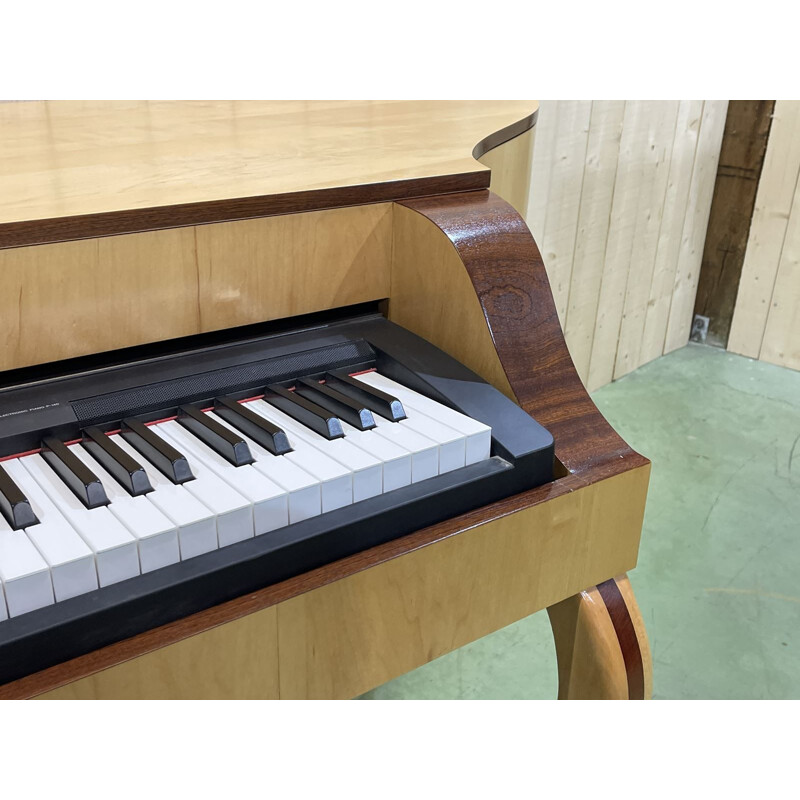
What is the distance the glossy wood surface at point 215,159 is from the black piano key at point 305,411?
193 mm

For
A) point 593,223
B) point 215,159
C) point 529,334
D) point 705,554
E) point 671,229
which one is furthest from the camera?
point 671,229

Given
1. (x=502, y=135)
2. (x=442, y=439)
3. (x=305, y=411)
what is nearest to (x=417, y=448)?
(x=442, y=439)

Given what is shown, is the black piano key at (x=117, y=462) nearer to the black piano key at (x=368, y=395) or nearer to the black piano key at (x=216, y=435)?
the black piano key at (x=216, y=435)

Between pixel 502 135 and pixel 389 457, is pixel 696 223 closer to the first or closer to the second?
pixel 502 135

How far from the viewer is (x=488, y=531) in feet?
2.92

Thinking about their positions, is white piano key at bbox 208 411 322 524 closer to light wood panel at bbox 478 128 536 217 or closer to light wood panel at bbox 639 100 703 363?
light wood panel at bbox 478 128 536 217

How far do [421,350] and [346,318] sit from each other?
127 millimetres

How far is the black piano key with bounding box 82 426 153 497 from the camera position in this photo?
0.78m

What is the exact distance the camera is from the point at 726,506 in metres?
2.49

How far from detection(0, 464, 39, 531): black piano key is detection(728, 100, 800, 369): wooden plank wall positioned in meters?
3.11

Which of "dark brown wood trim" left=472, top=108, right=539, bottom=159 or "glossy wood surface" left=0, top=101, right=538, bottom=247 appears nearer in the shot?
"glossy wood surface" left=0, top=101, right=538, bottom=247

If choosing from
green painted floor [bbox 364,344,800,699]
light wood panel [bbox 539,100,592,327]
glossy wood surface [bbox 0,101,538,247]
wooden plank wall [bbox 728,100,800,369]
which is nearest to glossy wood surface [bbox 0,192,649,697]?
glossy wood surface [bbox 0,101,538,247]

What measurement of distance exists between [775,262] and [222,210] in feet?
9.42
